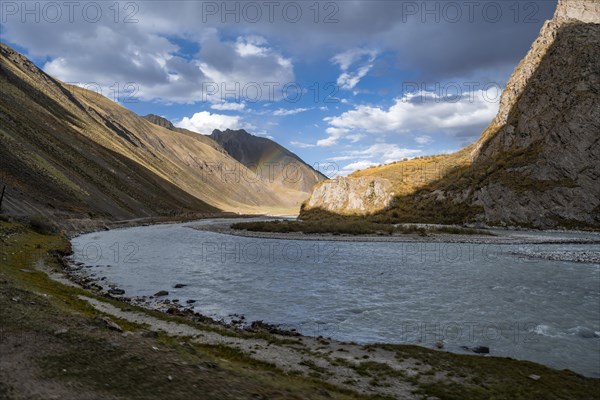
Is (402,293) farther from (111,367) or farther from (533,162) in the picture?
(533,162)

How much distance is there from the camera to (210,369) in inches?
478

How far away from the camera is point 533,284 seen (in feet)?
99.4

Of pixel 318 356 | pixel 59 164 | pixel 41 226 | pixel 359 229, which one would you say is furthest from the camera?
pixel 59 164

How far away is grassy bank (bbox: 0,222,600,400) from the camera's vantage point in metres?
10.7

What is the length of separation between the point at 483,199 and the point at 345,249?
4838 cm

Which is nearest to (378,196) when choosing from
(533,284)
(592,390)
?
(533,284)

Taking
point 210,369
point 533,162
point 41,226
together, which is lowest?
point 210,369

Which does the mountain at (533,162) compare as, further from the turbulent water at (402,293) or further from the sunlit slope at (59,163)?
the sunlit slope at (59,163)

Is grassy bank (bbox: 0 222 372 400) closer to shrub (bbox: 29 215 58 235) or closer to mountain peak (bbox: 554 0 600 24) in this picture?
shrub (bbox: 29 215 58 235)

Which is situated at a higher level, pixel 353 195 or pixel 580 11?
pixel 580 11

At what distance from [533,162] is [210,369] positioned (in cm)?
9581

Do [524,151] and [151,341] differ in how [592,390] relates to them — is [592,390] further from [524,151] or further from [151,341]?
[524,151]

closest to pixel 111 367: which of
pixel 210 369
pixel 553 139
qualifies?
pixel 210 369

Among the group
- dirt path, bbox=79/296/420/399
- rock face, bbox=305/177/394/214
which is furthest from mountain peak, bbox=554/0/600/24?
dirt path, bbox=79/296/420/399
